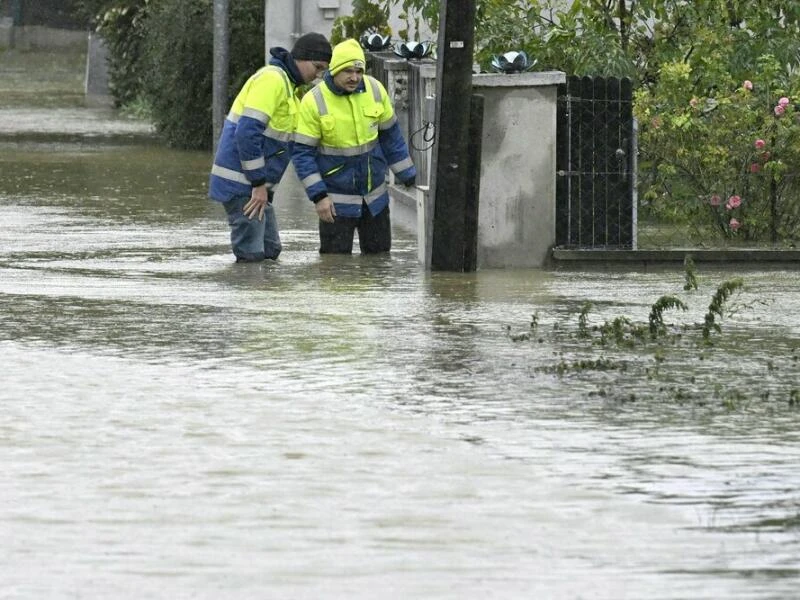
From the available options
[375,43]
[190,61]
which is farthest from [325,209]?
[190,61]

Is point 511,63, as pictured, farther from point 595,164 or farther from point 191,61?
point 191,61

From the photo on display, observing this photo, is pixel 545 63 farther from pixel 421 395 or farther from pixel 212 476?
pixel 212 476

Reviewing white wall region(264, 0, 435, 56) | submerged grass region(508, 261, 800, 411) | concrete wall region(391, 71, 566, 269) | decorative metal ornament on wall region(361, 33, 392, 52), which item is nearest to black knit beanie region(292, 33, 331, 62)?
concrete wall region(391, 71, 566, 269)

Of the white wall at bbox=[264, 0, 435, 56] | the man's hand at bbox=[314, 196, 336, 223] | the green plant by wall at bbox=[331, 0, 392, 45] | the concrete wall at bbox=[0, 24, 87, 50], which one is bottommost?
the man's hand at bbox=[314, 196, 336, 223]

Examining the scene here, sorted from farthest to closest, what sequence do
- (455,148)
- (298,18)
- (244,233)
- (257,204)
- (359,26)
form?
1. (298,18)
2. (359,26)
3. (244,233)
4. (257,204)
5. (455,148)

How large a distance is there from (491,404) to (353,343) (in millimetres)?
1733

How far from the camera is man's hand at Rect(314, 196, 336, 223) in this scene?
14.5m

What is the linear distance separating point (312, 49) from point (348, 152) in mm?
822

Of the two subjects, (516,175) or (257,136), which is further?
(516,175)

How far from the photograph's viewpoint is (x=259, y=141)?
14047mm

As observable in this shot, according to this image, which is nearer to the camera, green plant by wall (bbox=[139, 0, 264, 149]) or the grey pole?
the grey pole

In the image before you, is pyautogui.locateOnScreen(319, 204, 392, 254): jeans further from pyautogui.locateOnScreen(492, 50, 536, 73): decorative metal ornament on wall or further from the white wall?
the white wall

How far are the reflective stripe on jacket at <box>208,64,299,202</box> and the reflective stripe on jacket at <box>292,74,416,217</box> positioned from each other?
132mm

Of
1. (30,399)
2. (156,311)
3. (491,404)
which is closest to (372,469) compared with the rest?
(491,404)
